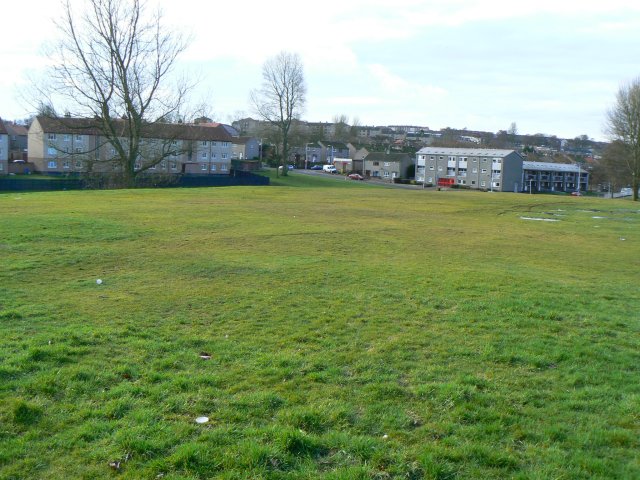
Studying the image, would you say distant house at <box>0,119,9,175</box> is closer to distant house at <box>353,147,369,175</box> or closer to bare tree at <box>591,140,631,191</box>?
distant house at <box>353,147,369,175</box>

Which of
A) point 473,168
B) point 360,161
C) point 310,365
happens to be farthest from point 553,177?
point 310,365

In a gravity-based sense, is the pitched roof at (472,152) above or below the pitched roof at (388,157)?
above

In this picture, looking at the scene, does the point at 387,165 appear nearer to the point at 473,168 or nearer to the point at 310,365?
Result: the point at 473,168

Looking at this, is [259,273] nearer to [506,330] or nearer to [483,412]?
[506,330]

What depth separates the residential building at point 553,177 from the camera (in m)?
123

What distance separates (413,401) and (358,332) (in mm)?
2653

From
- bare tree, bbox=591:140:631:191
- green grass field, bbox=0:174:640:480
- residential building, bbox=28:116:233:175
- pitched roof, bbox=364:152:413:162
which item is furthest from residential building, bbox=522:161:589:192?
green grass field, bbox=0:174:640:480

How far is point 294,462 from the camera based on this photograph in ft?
16.3

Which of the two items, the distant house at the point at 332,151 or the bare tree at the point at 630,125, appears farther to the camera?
the distant house at the point at 332,151

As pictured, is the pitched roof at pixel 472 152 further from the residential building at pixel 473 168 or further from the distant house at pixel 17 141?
the distant house at pixel 17 141

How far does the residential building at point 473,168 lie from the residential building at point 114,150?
38.4 meters

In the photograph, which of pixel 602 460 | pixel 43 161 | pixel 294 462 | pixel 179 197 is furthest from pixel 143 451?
pixel 43 161

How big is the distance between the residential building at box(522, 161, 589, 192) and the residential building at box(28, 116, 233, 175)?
59.4 metres

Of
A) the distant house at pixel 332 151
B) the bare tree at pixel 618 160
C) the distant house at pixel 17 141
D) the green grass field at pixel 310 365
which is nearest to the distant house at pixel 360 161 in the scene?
the distant house at pixel 332 151
